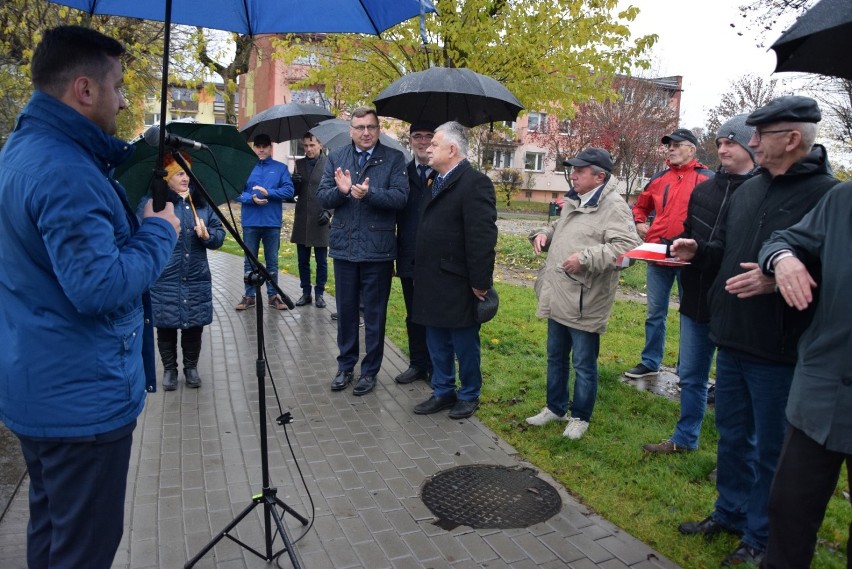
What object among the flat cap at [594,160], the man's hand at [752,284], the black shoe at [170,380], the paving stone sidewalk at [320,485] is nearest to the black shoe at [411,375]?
the paving stone sidewalk at [320,485]

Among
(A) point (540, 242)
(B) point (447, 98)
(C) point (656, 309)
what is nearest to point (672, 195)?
(C) point (656, 309)

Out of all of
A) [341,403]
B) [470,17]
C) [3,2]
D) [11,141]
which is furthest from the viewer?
[470,17]

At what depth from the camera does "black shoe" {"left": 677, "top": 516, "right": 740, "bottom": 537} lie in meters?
3.56

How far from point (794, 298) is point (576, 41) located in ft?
26.6

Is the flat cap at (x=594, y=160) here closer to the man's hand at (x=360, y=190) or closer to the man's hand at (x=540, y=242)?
the man's hand at (x=540, y=242)

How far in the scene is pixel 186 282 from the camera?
5.52 m

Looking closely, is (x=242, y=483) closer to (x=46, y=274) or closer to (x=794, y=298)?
(x=46, y=274)

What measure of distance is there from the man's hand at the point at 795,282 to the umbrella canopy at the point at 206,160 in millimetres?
2602

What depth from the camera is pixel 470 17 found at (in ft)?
30.2

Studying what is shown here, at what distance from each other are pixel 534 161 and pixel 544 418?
5110cm

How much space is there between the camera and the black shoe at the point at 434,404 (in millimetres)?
5344

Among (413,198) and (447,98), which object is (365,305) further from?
(447,98)

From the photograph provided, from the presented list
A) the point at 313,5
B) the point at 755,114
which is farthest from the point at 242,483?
the point at 755,114

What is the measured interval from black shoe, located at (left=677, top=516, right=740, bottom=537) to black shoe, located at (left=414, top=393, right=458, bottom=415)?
7.39 feet
